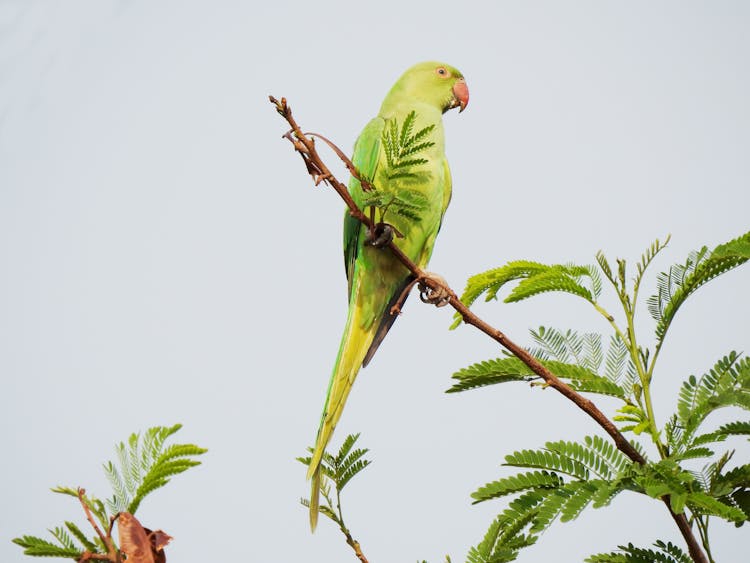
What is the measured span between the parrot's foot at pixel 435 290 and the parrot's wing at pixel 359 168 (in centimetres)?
62

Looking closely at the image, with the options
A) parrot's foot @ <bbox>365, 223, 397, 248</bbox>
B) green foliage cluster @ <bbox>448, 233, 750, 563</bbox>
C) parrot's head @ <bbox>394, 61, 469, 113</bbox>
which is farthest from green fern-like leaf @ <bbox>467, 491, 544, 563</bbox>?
parrot's head @ <bbox>394, 61, 469, 113</bbox>

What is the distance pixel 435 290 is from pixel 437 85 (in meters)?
2.26

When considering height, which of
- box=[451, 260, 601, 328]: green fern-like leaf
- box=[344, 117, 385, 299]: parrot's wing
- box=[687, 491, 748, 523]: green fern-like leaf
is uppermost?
box=[344, 117, 385, 299]: parrot's wing

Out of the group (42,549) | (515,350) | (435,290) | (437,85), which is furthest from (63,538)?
(437,85)

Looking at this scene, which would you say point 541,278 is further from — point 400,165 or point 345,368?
point 345,368

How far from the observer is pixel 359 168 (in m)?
4.05

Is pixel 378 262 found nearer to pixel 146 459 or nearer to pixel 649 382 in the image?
pixel 649 382

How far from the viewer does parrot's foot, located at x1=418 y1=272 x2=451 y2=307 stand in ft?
10.9

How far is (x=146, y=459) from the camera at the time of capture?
1621 mm

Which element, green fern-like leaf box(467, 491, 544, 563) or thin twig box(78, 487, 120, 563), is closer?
thin twig box(78, 487, 120, 563)

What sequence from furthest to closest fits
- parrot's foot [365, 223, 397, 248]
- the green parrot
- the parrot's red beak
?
the parrot's red beak
the green parrot
parrot's foot [365, 223, 397, 248]

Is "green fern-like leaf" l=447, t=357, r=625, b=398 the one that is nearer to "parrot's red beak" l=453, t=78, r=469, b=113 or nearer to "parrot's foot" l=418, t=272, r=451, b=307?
"parrot's foot" l=418, t=272, r=451, b=307

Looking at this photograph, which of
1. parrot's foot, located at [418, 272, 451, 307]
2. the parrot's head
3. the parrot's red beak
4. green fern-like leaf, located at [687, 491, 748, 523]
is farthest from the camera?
the parrot's red beak

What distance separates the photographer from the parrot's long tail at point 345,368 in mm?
3373
